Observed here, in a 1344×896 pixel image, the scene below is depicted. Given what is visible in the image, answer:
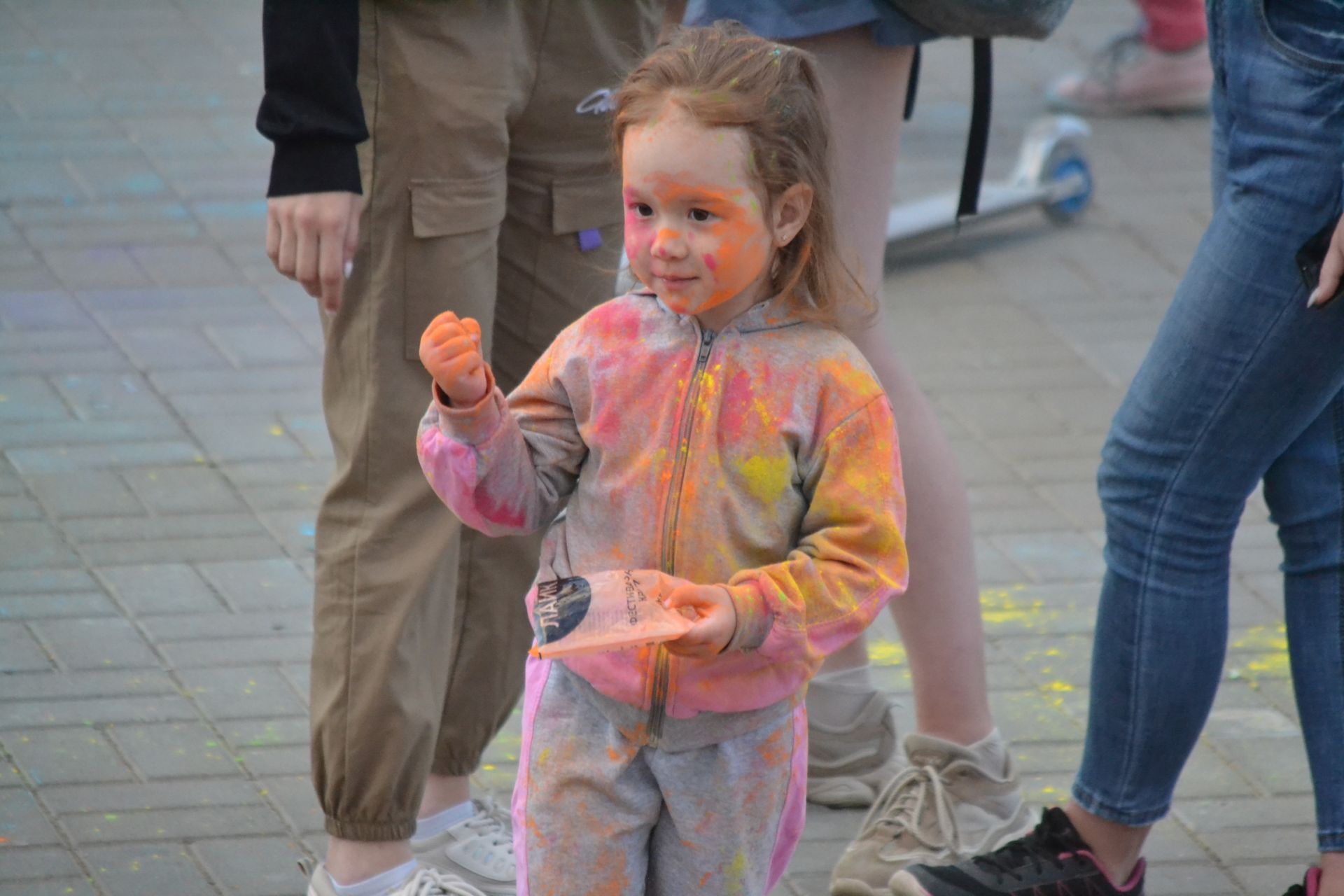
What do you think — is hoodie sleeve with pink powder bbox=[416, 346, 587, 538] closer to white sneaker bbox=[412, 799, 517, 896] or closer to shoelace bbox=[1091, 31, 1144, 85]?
white sneaker bbox=[412, 799, 517, 896]

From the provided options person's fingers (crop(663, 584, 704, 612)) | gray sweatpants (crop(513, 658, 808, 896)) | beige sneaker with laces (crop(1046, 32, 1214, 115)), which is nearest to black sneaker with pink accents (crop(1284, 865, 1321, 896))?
gray sweatpants (crop(513, 658, 808, 896))

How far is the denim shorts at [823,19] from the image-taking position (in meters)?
2.72

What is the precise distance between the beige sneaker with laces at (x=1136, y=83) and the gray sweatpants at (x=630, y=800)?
19.3 ft

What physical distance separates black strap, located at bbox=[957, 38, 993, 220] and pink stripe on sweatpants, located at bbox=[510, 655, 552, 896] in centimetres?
131

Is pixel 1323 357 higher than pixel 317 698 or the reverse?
higher

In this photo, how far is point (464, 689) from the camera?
2781 mm

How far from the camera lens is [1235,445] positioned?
2.53 meters

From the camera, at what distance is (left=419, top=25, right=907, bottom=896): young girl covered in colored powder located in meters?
1.96

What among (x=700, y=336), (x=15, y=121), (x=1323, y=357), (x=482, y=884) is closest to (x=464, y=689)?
(x=482, y=884)

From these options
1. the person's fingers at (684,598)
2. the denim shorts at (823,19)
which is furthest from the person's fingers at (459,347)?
the denim shorts at (823,19)

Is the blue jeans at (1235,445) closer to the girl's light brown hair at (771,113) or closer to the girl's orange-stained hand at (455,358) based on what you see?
the girl's light brown hair at (771,113)

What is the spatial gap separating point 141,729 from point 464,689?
77 cm

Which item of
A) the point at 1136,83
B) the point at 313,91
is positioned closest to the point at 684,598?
the point at 313,91

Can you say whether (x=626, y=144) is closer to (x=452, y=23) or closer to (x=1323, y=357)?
(x=452, y=23)
